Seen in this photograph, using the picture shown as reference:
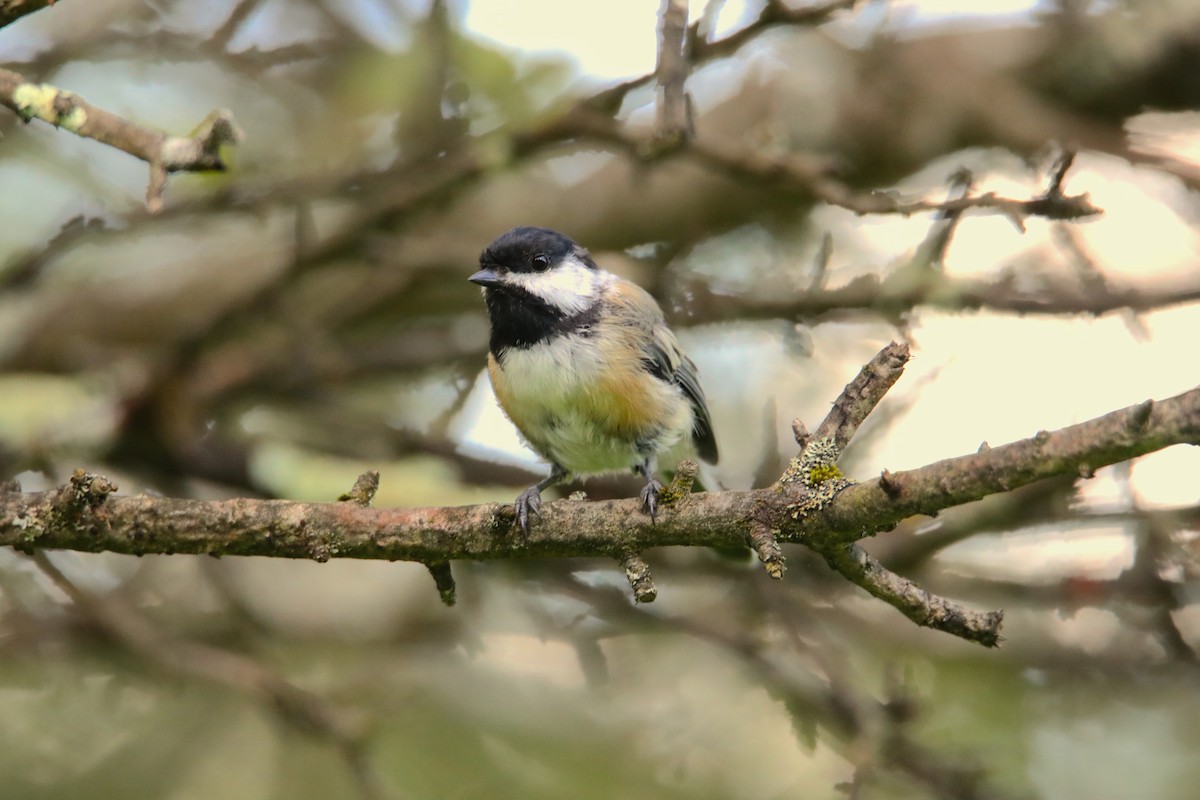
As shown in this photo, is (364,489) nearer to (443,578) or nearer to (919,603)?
(443,578)

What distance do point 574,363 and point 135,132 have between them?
168cm

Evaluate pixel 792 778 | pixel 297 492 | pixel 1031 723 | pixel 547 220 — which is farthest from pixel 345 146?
pixel 1031 723

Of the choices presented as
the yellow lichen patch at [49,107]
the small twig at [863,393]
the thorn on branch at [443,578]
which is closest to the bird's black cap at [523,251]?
the thorn on branch at [443,578]

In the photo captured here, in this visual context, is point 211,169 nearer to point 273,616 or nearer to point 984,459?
point 984,459

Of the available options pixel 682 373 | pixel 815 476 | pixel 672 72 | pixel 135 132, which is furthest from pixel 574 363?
pixel 135 132

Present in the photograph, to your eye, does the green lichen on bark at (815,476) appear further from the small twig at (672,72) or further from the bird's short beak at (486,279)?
the bird's short beak at (486,279)

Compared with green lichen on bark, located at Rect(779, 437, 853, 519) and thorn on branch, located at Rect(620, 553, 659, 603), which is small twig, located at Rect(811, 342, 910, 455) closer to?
green lichen on bark, located at Rect(779, 437, 853, 519)

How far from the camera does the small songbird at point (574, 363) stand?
3.65 m

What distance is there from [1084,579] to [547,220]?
9.21 ft

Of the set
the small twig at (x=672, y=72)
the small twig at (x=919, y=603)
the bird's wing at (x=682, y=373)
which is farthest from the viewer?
the bird's wing at (x=682, y=373)

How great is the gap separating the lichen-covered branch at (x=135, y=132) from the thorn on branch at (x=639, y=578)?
1178mm

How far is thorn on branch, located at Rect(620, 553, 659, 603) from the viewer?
2.40 m

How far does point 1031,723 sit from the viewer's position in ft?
14.2

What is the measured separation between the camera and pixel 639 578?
95.8 inches
